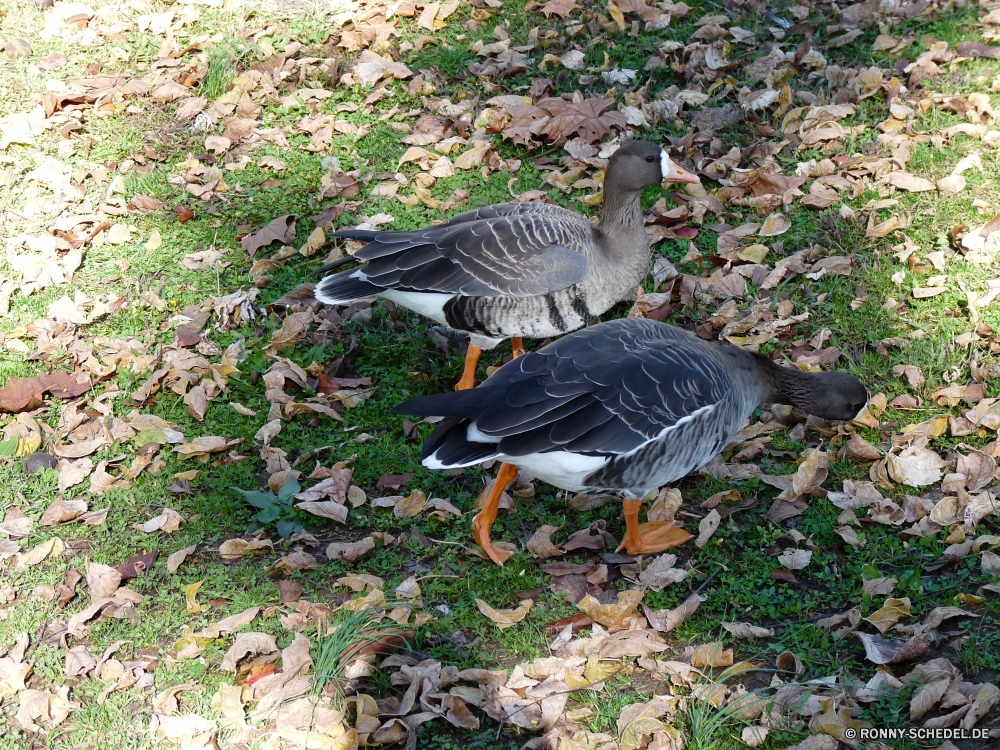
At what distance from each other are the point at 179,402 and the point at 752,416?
3391 millimetres

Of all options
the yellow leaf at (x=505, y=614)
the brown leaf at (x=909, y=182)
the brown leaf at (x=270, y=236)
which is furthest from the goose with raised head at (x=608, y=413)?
the brown leaf at (x=270, y=236)

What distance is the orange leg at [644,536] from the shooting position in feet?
13.6

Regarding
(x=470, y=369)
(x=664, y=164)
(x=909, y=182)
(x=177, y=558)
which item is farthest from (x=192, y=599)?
(x=909, y=182)

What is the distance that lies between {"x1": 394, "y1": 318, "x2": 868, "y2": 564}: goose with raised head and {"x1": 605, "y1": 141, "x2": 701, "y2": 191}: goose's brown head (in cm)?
132

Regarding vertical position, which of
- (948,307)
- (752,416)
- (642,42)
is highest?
(642,42)

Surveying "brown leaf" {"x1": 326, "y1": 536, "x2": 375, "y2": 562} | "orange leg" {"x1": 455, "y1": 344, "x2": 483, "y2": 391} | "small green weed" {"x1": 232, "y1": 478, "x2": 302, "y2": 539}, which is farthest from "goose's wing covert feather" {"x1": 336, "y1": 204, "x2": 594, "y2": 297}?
"brown leaf" {"x1": 326, "y1": 536, "x2": 375, "y2": 562}

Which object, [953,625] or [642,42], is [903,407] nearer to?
[953,625]

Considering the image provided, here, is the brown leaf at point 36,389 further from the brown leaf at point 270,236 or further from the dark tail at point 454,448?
the dark tail at point 454,448

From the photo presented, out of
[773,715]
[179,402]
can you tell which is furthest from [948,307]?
[179,402]

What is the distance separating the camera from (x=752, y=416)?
496cm

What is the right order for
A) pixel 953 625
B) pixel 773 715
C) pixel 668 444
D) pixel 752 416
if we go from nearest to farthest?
1. pixel 773 715
2. pixel 953 625
3. pixel 668 444
4. pixel 752 416

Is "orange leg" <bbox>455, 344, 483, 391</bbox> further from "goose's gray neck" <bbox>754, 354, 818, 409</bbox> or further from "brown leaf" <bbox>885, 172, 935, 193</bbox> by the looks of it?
"brown leaf" <bbox>885, 172, 935, 193</bbox>

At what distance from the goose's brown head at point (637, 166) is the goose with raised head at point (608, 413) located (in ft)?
4.33

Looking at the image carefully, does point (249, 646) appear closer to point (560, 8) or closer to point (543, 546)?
point (543, 546)
